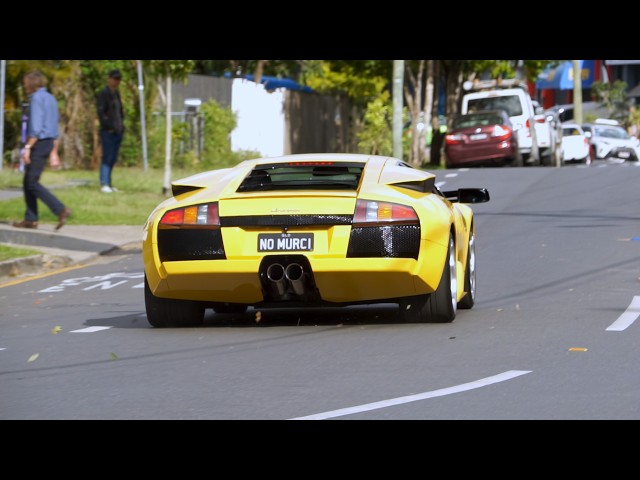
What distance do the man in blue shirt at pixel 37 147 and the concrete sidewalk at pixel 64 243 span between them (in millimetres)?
259

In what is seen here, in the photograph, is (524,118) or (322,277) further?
(524,118)

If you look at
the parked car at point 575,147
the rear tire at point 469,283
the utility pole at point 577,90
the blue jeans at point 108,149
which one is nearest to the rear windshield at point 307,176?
the rear tire at point 469,283

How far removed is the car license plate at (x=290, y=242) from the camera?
9.58 m

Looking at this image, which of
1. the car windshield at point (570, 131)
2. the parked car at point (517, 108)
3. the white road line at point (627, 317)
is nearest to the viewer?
the white road line at point (627, 317)

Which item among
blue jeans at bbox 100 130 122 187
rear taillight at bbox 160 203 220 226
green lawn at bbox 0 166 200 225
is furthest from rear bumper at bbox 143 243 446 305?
blue jeans at bbox 100 130 122 187

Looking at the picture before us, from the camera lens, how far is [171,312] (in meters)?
10.3

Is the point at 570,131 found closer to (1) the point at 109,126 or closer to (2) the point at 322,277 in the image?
(1) the point at 109,126

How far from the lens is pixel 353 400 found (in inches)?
283

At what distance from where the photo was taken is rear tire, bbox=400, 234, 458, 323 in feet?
32.7

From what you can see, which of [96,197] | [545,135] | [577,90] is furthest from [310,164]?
[577,90]

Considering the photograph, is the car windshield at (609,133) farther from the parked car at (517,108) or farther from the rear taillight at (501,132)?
the rear taillight at (501,132)

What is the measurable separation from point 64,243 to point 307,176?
25.0 ft
